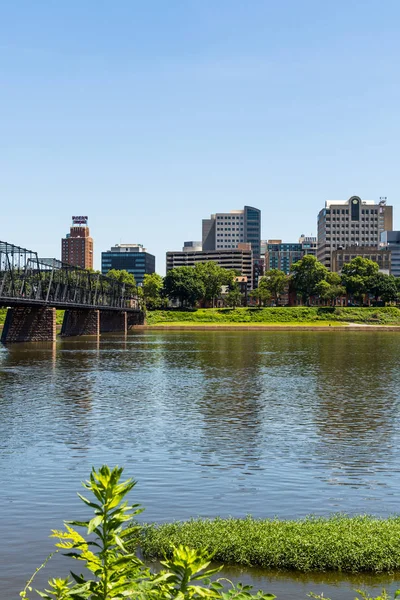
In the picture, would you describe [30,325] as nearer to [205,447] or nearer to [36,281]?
[36,281]

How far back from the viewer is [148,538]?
20.3m

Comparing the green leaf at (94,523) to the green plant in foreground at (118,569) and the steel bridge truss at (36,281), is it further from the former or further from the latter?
the steel bridge truss at (36,281)

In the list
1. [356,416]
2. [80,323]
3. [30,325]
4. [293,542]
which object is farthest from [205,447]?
[80,323]

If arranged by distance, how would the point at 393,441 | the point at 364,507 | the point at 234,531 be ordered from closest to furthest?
the point at 234,531
the point at 364,507
the point at 393,441

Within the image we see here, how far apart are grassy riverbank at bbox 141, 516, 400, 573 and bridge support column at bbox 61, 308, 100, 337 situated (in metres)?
160

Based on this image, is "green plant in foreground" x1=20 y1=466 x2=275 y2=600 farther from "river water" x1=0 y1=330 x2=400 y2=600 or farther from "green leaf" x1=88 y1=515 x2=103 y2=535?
"river water" x1=0 y1=330 x2=400 y2=600

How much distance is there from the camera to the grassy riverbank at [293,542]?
61.4 ft

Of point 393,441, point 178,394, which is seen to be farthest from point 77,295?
point 393,441

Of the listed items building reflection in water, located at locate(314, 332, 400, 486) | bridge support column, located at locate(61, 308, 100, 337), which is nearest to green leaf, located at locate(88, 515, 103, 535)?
building reflection in water, located at locate(314, 332, 400, 486)

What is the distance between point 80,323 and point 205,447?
149600 mm

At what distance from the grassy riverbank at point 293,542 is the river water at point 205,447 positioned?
0.65 m

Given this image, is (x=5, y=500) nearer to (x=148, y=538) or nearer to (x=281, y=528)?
(x=148, y=538)

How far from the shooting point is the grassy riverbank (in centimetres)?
1870

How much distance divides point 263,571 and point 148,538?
11.9ft
